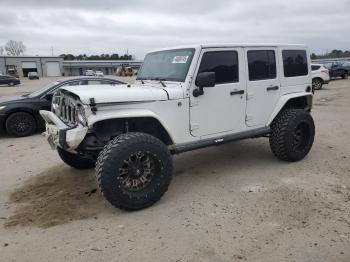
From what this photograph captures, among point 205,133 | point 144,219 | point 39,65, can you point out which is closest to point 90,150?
point 144,219

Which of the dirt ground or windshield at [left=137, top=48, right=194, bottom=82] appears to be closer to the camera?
the dirt ground

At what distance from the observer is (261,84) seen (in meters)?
5.48

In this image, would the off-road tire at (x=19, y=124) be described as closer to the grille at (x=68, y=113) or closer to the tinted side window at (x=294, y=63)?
the grille at (x=68, y=113)

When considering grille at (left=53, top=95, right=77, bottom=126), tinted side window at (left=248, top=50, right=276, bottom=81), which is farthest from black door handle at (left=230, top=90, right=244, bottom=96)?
grille at (left=53, top=95, right=77, bottom=126)

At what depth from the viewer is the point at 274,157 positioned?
6.36 m

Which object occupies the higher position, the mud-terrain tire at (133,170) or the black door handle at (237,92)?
the black door handle at (237,92)

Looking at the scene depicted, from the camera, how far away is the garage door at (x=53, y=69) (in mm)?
81875

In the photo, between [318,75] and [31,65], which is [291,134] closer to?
[318,75]

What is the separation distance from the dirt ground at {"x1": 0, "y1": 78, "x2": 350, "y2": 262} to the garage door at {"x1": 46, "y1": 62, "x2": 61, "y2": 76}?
266ft

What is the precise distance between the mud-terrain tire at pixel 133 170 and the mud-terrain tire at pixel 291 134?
2.21 meters

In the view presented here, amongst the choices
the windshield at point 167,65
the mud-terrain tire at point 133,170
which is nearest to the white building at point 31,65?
the windshield at point 167,65

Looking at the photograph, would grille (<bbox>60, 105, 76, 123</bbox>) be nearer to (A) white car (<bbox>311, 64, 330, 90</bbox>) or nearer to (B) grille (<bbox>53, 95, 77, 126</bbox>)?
(B) grille (<bbox>53, 95, 77, 126</bbox>)

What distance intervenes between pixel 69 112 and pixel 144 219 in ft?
5.63

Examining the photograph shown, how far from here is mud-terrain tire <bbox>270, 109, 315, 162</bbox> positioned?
5.73 meters
